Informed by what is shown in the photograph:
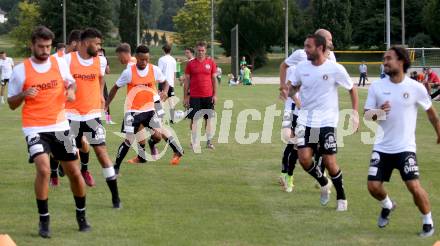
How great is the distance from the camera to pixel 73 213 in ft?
29.7

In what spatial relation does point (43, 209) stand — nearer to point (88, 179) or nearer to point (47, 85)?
point (47, 85)

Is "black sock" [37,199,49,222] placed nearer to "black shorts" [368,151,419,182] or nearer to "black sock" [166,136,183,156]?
"black shorts" [368,151,419,182]

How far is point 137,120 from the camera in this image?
12.2 meters

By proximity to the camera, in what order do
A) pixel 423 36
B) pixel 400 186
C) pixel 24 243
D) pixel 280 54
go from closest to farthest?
pixel 24 243 → pixel 400 186 → pixel 423 36 → pixel 280 54

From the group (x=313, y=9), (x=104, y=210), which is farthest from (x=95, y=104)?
(x=313, y=9)

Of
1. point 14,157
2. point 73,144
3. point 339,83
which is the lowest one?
point 14,157

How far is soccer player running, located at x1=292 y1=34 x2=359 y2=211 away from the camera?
908 centimetres

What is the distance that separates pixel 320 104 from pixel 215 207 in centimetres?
172

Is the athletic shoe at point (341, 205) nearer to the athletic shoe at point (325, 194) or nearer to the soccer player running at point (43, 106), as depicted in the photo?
the athletic shoe at point (325, 194)

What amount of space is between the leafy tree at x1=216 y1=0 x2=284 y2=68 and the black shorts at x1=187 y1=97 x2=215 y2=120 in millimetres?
66419

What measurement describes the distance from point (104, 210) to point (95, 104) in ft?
4.98

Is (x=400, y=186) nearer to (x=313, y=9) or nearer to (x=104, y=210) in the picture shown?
(x=104, y=210)

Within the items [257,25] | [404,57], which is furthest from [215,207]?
[257,25]

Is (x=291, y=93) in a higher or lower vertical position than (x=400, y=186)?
higher
